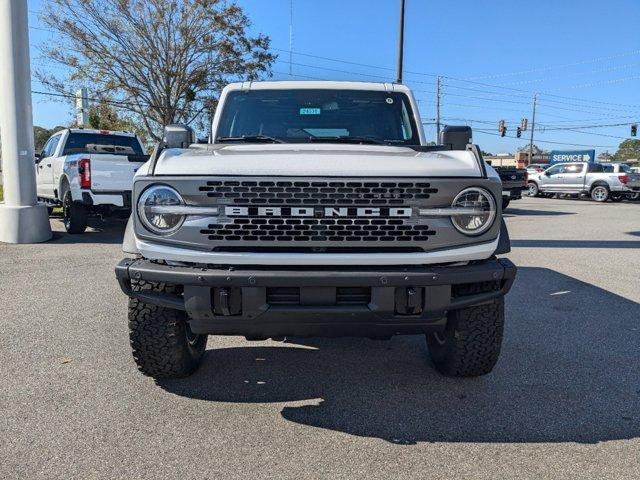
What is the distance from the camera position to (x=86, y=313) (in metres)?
5.18

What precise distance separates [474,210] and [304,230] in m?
0.89

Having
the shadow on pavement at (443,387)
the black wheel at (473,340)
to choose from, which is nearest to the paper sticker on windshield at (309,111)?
the shadow on pavement at (443,387)

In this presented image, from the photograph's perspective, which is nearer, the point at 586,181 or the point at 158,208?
the point at 158,208

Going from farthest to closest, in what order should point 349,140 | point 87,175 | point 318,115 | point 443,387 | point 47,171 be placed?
point 47,171 < point 87,175 < point 318,115 < point 349,140 < point 443,387

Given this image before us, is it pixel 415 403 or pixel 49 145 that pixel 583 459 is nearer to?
pixel 415 403

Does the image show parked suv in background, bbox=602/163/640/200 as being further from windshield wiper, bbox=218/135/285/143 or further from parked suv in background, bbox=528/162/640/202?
windshield wiper, bbox=218/135/285/143

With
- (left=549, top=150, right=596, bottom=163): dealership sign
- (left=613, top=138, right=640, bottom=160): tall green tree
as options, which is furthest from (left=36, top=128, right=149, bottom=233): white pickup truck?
(left=613, top=138, right=640, bottom=160): tall green tree

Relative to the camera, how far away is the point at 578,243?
34.2 feet

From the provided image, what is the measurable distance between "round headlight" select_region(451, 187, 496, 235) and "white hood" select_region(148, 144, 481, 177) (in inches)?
4.2

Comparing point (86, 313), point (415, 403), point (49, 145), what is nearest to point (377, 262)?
point (415, 403)

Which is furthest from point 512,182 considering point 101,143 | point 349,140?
point 349,140

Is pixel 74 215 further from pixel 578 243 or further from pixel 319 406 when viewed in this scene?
pixel 578 243

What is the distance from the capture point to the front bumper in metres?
2.70

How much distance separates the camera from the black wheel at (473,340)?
3227mm
